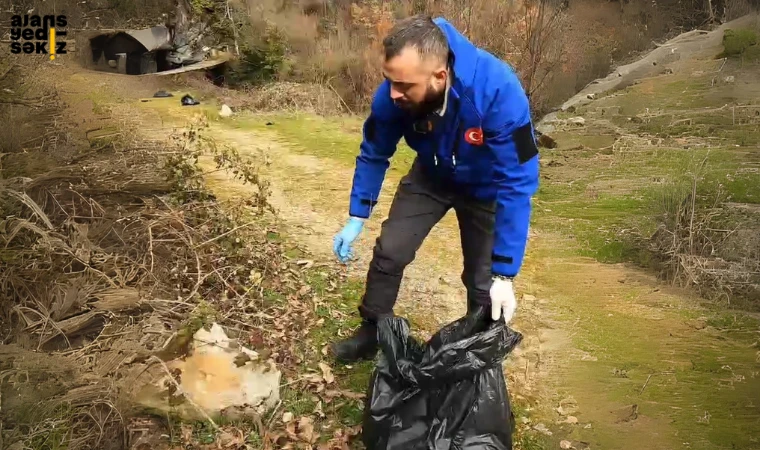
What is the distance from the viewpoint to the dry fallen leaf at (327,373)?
3.02m

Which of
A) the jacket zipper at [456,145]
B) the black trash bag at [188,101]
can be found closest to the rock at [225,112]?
the black trash bag at [188,101]

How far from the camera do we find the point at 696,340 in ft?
11.5

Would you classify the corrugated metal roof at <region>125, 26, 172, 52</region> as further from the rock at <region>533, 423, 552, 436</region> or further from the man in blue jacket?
the rock at <region>533, 423, 552, 436</region>

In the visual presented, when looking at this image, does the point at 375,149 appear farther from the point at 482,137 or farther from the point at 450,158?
the point at 482,137

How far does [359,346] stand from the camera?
3.11m

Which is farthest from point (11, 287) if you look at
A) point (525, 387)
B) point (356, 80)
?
point (356, 80)

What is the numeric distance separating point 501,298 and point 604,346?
133 cm

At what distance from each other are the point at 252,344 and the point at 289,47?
306 inches

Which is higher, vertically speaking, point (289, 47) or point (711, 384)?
point (289, 47)

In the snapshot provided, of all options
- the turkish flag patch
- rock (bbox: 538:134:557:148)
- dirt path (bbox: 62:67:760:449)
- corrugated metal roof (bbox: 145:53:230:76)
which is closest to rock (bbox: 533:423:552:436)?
dirt path (bbox: 62:67:760:449)

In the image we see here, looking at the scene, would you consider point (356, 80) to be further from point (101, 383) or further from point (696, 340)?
point (101, 383)

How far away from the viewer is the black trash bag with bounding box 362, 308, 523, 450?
2328 mm

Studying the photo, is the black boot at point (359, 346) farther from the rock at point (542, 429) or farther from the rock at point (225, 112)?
the rock at point (225, 112)

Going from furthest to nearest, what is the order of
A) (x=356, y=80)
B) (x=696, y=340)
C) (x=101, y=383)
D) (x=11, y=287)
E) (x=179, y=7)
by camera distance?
1. (x=179, y=7)
2. (x=356, y=80)
3. (x=696, y=340)
4. (x=11, y=287)
5. (x=101, y=383)
